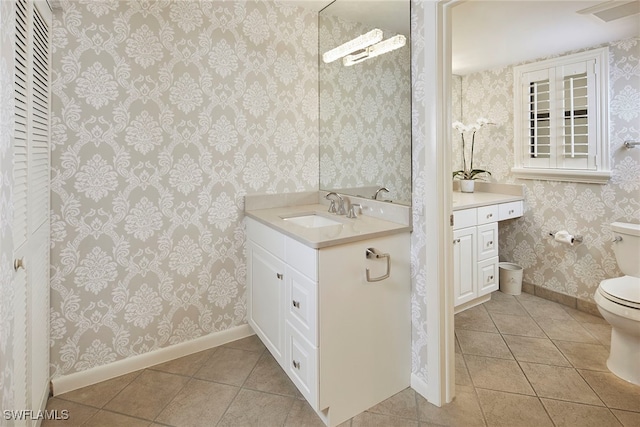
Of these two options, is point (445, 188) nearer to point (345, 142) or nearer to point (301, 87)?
point (345, 142)

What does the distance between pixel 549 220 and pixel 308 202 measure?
7.03ft

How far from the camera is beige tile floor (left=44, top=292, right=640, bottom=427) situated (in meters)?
1.66

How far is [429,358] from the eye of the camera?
1776 millimetres

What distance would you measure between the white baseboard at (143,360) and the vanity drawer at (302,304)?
75 centimetres

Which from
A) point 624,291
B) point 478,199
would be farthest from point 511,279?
point 624,291

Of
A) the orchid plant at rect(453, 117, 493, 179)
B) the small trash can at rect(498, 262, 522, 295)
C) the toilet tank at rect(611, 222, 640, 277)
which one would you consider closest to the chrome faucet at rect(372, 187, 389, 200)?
the toilet tank at rect(611, 222, 640, 277)

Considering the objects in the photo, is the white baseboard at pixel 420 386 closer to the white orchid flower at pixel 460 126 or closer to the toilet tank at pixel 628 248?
the toilet tank at pixel 628 248

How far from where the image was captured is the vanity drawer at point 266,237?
1.89 metres

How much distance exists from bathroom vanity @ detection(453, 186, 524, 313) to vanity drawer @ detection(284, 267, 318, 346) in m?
1.39

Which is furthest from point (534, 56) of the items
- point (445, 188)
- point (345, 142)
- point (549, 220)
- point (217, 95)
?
point (217, 95)

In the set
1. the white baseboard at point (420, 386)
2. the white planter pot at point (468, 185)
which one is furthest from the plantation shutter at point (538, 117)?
the white baseboard at point (420, 386)

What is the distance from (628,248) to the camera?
2301mm

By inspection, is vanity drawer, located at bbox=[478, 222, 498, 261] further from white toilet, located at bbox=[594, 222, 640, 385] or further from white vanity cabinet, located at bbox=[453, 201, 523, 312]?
white toilet, located at bbox=[594, 222, 640, 385]

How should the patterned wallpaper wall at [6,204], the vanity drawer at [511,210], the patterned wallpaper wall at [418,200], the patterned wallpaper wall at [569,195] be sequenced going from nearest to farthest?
the patterned wallpaper wall at [6,204] < the patterned wallpaper wall at [418,200] < the patterned wallpaper wall at [569,195] < the vanity drawer at [511,210]
